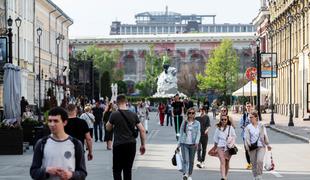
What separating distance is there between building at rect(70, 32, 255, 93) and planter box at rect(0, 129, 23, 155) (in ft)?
496

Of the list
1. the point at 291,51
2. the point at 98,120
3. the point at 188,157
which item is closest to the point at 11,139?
the point at 98,120

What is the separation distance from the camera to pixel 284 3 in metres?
84.8

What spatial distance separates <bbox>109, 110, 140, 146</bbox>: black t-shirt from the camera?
15.1 m

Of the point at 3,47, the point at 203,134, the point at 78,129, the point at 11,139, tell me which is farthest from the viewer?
the point at 3,47

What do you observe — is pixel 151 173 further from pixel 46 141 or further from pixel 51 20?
pixel 51 20

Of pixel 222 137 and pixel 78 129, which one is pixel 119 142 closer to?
pixel 78 129

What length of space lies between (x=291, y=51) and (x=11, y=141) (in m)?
51.7

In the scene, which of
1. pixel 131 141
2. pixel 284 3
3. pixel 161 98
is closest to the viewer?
pixel 131 141


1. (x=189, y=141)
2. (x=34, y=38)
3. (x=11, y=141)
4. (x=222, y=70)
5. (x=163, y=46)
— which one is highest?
(x=163, y=46)

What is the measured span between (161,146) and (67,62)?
72.2 meters

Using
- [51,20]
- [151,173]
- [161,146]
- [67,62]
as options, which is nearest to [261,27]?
[67,62]

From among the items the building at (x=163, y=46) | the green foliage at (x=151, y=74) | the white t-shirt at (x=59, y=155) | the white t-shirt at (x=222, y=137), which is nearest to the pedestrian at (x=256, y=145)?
the white t-shirt at (x=222, y=137)

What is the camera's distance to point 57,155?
8453 millimetres

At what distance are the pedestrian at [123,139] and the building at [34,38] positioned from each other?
132 feet
